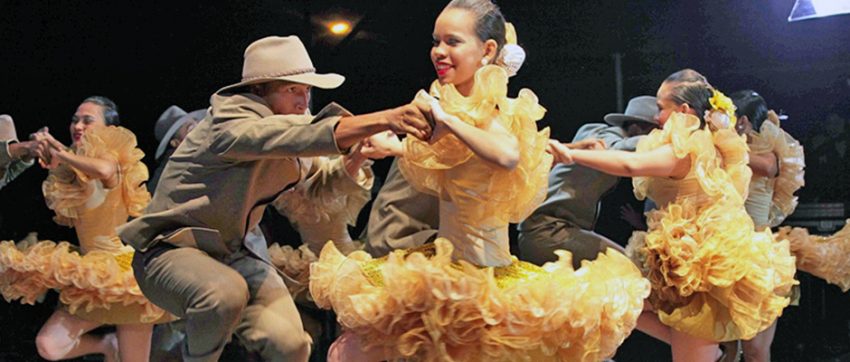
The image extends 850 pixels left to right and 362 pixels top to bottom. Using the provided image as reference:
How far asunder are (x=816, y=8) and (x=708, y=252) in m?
2.57

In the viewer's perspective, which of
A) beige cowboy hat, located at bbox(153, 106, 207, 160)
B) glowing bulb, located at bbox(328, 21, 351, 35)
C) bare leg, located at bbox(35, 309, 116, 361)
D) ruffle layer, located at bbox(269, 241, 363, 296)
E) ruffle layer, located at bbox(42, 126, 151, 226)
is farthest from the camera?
glowing bulb, located at bbox(328, 21, 351, 35)

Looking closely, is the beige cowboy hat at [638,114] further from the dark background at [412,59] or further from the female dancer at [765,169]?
the dark background at [412,59]

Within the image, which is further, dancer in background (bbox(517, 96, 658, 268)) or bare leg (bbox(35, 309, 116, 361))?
bare leg (bbox(35, 309, 116, 361))

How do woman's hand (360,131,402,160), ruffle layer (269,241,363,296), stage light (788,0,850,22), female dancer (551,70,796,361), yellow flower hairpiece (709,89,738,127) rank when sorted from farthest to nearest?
1. stage light (788,0,850,22)
2. ruffle layer (269,241,363,296)
3. yellow flower hairpiece (709,89,738,127)
4. female dancer (551,70,796,361)
5. woman's hand (360,131,402,160)

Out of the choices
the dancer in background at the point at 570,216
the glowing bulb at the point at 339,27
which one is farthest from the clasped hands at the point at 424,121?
the glowing bulb at the point at 339,27

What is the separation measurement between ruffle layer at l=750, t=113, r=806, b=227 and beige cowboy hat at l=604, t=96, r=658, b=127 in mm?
453

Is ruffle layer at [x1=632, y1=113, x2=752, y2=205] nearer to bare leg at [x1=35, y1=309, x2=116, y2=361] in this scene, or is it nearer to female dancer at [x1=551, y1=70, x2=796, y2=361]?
female dancer at [x1=551, y1=70, x2=796, y2=361]

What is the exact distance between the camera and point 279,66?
3.05 m

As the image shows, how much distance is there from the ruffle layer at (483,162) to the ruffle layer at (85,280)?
1.93 m

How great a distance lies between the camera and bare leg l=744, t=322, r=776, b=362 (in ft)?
14.3

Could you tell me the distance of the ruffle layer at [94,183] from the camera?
174 inches

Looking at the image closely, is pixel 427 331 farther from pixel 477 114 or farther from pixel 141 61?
pixel 141 61

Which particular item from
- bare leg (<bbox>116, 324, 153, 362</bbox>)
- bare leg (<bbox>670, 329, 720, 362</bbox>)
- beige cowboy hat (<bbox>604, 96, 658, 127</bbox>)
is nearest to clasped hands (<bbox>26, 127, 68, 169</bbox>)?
bare leg (<bbox>116, 324, 153, 362</bbox>)

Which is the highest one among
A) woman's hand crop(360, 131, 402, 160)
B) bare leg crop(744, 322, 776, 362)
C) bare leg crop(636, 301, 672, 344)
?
woman's hand crop(360, 131, 402, 160)
